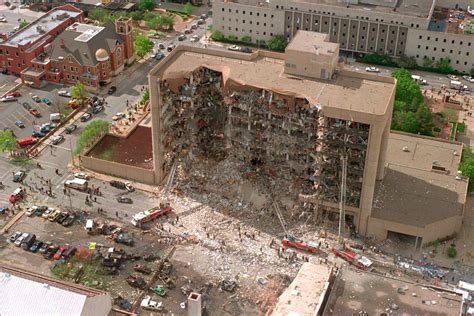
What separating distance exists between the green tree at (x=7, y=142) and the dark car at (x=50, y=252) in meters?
31.5

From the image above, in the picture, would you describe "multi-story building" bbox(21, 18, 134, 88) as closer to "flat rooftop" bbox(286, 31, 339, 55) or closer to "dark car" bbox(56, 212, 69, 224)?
"dark car" bbox(56, 212, 69, 224)

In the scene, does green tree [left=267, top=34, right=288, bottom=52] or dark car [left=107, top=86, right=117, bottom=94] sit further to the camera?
green tree [left=267, top=34, right=288, bottom=52]

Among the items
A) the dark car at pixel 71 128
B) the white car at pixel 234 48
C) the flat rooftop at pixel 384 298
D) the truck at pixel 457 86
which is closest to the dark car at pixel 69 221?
the dark car at pixel 71 128

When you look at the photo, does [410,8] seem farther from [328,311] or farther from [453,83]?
[328,311]

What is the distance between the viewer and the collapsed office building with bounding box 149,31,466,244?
106m

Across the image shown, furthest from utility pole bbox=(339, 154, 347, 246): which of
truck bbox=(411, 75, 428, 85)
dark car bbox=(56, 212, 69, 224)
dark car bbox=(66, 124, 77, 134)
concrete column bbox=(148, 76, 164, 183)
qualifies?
truck bbox=(411, 75, 428, 85)

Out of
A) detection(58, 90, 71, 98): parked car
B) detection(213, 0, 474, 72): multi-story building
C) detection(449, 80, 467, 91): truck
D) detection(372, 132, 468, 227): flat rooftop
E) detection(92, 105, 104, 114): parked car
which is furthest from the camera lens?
detection(213, 0, 474, 72): multi-story building

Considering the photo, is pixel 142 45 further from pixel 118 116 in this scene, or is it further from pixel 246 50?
pixel 118 116

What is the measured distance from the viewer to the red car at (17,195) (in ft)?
384

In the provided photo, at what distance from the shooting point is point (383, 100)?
4230 inches

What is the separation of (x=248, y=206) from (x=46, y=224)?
34545 millimetres

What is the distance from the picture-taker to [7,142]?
128125mm

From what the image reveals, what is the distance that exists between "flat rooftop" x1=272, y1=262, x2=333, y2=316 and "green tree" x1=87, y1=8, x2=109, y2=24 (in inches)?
4577

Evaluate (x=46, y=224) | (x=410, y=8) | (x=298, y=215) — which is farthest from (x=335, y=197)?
(x=410, y=8)
